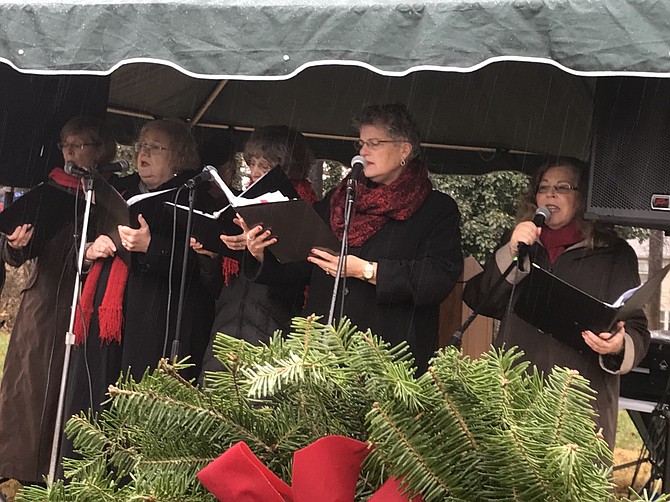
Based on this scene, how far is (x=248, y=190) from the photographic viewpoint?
10.3 feet

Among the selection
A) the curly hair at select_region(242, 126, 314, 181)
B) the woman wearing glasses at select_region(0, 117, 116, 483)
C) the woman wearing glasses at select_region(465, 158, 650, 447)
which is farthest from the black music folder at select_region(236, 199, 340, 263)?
the woman wearing glasses at select_region(0, 117, 116, 483)

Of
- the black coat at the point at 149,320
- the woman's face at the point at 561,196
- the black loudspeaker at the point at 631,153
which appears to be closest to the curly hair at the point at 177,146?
the black coat at the point at 149,320

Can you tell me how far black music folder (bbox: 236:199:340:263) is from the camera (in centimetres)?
296

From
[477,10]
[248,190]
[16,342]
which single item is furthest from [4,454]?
[477,10]

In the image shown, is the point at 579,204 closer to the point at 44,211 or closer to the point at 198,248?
the point at 198,248

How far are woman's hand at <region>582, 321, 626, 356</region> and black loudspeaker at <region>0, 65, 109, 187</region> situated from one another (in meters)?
2.73

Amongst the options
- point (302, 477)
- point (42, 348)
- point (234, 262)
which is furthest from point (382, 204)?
point (302, 477)

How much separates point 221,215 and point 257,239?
1.03ft

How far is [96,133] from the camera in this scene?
4.07 m

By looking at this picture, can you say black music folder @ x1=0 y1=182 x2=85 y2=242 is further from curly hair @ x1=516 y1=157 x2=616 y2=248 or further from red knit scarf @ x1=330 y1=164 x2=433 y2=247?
curly hair @ x1=516 y1=157 x2=616 y2=248

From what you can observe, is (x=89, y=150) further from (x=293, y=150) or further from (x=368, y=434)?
(x=368, y=434)

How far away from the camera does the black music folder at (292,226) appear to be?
2.96 meters

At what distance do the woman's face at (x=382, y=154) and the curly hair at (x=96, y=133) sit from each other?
4.42 feet

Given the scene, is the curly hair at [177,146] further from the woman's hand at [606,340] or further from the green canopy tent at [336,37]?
the woman's hand at [606,340]
